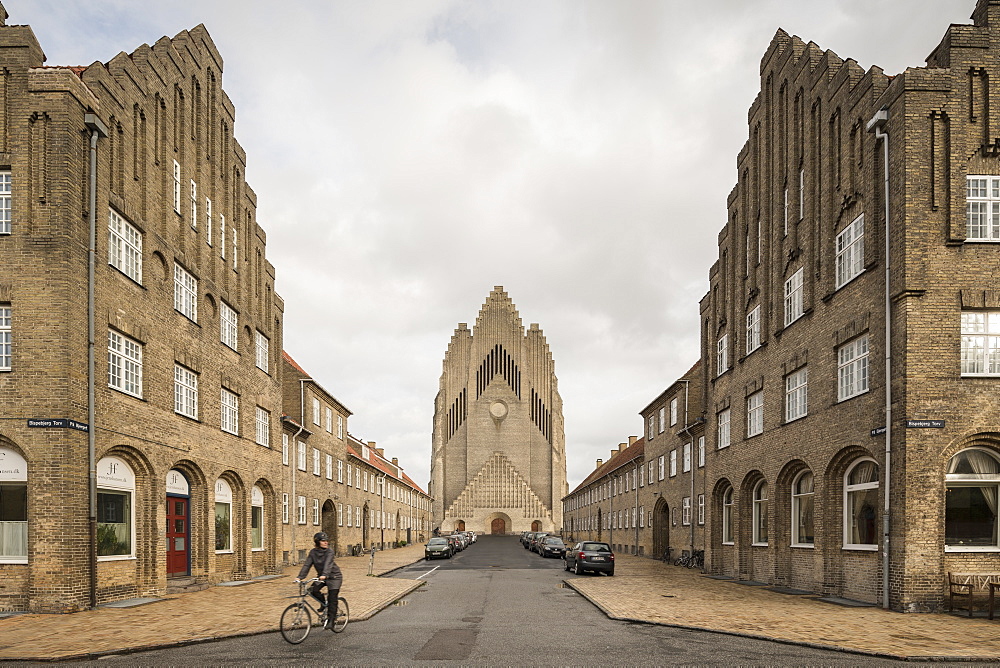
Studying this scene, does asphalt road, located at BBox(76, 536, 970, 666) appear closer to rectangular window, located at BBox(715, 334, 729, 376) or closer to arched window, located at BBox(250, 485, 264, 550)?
arched window, located at BBox(250, 485, 264, 550)

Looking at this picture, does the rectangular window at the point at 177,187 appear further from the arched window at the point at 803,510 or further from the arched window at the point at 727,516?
the arched window at the point at 727,516

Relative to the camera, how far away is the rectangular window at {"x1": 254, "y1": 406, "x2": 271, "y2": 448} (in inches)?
1272

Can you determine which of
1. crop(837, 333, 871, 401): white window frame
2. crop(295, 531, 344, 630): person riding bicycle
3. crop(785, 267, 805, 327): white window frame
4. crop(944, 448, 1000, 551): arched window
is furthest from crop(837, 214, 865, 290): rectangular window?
crop(295, 531, 344, 630): person riding bicycle

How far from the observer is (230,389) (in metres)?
29.4

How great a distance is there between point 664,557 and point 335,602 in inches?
1265

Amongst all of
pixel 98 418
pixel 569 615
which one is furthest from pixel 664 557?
pixel 98 418

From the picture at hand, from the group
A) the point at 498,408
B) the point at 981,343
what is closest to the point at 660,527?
the point at 981,343

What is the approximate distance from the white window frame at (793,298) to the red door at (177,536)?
18.6 m

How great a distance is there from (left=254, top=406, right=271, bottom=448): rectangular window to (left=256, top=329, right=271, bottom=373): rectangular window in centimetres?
162

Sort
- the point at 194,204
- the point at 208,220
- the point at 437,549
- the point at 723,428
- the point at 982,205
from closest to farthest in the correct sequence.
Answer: the point at 982,205, the point at 194,204, the point at 208,220, the point at 723,428, the point at 437,549

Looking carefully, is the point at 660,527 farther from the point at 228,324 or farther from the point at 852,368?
the point at 228,324

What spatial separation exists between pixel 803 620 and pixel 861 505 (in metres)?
5.70

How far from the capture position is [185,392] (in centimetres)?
2562

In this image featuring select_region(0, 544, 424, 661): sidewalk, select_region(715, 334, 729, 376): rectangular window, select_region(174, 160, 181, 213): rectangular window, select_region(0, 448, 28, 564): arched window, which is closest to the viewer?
select_region(0, 544, 424, 661): sidewalk
